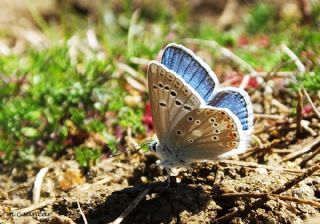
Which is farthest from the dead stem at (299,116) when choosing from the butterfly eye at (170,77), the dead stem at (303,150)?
the butterfly eye at (170,77)

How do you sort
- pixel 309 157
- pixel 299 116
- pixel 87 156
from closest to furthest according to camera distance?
pixel 309 157, pixel 299 116, pixel 87 156

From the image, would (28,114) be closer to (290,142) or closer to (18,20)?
(290,142)

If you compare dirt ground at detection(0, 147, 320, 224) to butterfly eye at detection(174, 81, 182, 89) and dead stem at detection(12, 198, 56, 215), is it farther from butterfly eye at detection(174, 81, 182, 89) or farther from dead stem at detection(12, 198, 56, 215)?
butterfly eye at detection(174, 81, 182, 89)

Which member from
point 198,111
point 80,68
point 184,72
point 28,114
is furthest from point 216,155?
point 80,68

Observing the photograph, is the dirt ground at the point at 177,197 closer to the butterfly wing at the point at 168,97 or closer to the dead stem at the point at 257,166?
the dead stem at the point at 257,166

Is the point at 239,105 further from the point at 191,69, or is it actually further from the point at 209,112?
the point at 191,69

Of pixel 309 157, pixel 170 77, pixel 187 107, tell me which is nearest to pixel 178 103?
pixel 187 107

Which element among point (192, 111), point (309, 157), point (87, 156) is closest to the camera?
point (192, 111)
